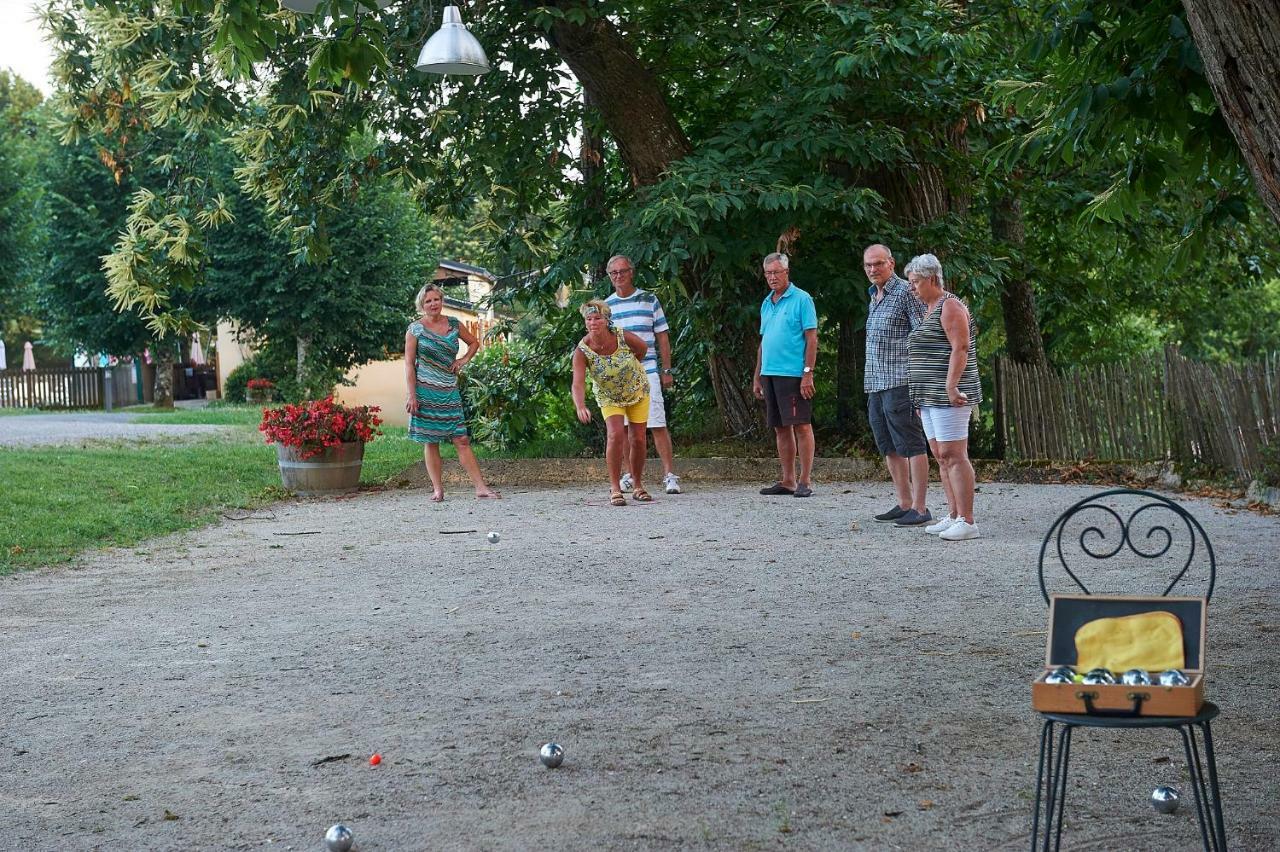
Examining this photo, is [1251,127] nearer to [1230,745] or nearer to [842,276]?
[1230,745]

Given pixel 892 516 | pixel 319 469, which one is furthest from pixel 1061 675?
pixel 319 469

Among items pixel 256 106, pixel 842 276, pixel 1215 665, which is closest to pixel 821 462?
pixel 842 276

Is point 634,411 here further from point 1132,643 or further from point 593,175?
point 1132,643

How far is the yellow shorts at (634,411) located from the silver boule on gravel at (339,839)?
8.71 metres

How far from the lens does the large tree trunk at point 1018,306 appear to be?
19.2m

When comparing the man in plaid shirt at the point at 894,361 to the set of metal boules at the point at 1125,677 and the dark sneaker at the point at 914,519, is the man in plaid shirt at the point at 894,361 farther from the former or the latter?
the set of metal boules at the point at 1125,677

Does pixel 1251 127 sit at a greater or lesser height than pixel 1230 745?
greater

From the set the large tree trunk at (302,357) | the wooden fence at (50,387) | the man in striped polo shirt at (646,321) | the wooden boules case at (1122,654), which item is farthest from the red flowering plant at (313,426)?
the wooden fence at (50,387)

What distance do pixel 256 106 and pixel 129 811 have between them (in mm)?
13339

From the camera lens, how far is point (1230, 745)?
4.70 metres

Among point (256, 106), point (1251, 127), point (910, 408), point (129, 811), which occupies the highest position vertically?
point (256, 106)

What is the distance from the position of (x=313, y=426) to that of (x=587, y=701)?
9368 millimetres

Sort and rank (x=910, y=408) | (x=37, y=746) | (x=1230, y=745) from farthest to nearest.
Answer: (x=910, y=408), (x=37, y=746), (x=1230, y=745)

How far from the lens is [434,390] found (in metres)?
13.3
